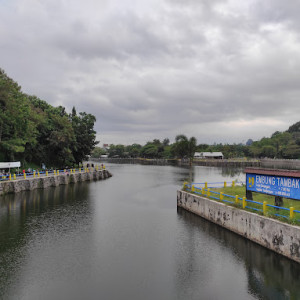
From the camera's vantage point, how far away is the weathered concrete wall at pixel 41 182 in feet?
117

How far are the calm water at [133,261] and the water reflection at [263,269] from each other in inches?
1.7

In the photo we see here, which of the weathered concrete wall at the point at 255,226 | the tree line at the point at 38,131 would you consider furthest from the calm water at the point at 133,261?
the tree line at the point at 38,131

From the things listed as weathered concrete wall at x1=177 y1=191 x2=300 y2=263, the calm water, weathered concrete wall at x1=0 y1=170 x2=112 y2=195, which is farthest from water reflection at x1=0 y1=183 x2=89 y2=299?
weathered concrete wall at x1=177 y1=191 x2=300 y2=263

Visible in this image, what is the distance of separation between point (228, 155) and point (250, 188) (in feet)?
476

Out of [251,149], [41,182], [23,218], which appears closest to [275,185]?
[23,218]

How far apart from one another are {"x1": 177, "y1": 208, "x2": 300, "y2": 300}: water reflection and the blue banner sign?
12.0ft

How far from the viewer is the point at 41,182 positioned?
42.2 meters

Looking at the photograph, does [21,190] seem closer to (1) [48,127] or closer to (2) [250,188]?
(1) [48,127]

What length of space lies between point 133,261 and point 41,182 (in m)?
31.5

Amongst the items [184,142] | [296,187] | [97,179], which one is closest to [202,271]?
[296,187]

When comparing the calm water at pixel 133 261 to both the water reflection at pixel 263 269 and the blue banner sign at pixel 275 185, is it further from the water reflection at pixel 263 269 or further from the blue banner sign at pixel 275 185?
the blue banner sign at pixel 275 185

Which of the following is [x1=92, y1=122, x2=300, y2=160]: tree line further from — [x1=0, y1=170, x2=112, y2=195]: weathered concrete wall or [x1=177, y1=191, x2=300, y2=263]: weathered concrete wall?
[x1=177, y1=191, x2=300, y2=263]: weathered concrete wall

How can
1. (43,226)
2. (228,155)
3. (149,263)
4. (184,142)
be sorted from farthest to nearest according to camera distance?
(228,155), (184,142), (43,226), (149,263)

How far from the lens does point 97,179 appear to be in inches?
2359
